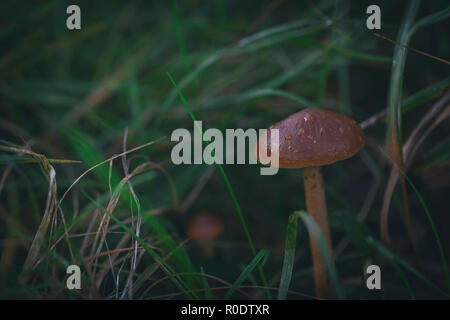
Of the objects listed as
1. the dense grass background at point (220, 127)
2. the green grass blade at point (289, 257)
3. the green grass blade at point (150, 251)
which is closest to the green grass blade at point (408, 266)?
the dense grass background at point (220, 127)

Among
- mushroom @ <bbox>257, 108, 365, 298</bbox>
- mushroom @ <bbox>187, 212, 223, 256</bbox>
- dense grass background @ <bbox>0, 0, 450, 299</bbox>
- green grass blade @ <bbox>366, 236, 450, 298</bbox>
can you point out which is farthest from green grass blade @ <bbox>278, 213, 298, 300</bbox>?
mushroom @ <bbox>187, 212, 223, 256</bbox>

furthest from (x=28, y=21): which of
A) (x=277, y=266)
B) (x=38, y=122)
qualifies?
(x=277, y=266)

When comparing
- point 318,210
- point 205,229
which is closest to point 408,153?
point 318,210

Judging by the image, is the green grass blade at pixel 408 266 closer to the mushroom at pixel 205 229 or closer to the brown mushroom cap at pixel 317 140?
the brown mushroom cap at pixel 317 140

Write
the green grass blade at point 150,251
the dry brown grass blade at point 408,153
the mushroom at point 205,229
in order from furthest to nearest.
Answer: the mushroom at point 205,229 → the dry brown grass blade at point 408,153 → the green grass blade at point 150,251
